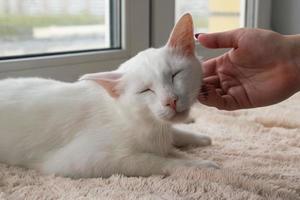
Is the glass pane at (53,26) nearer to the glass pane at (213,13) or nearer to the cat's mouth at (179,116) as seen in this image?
the glass pane at (213,13)

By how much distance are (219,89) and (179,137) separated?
0.58ft

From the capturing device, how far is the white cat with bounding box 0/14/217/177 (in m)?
0.96

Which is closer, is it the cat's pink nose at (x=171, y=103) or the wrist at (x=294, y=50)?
the cat's pink nose at (x=171, y=103)

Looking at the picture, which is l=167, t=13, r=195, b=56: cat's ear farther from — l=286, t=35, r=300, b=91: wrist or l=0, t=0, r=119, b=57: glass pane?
l=0, t=0, r=119, b=57: glass pane

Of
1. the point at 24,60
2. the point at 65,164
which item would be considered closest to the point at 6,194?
the point at 65,164

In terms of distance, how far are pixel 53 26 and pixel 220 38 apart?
0.60m

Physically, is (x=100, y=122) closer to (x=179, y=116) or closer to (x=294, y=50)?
(x=179, y=116)

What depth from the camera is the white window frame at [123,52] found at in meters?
1.38

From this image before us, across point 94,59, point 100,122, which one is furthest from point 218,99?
point 94,59

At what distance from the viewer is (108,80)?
1.00 metres

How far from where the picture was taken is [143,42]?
1668 millimetres

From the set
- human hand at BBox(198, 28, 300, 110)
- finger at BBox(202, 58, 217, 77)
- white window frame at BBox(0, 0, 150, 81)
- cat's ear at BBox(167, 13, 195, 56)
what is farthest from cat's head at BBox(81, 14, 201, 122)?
white window frame at BBox(0, 0, 150, 81)

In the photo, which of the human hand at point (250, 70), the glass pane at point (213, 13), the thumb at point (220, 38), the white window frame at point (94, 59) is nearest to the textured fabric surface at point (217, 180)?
the human hand at point (250, 70)

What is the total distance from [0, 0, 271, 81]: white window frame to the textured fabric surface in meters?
0.44
